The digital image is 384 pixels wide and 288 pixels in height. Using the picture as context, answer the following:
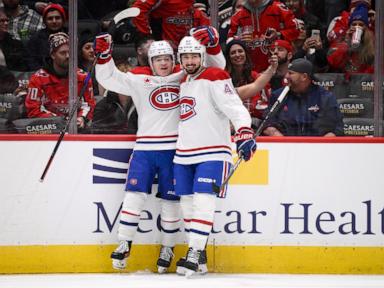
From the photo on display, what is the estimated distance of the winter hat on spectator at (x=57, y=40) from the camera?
18.2 feet

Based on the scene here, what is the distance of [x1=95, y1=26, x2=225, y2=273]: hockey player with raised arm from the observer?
541cm

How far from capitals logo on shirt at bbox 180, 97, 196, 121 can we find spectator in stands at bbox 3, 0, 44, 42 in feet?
2.76

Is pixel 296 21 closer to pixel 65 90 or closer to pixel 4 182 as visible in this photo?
pixel 65 90

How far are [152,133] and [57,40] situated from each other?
69 centimetres

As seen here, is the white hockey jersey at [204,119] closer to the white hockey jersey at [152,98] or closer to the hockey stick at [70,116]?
the white hockey jersey at [152,98]

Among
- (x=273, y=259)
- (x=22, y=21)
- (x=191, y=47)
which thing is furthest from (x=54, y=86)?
(x=273, y=259)

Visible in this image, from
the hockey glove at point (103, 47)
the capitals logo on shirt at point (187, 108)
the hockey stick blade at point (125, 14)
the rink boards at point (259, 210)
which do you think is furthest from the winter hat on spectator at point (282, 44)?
the hockey glove at point (103, 47)

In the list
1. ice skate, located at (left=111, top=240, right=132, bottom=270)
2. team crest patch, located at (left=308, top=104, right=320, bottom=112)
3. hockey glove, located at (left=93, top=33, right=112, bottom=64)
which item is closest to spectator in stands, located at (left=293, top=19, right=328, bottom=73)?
team crest patch, located at (left=308, top=104, right=320, bottom=112)

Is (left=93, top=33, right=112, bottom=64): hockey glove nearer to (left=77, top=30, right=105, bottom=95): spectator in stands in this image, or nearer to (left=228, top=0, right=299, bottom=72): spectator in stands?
(left=77, top=30, right=105, bottom=95): spectator in stands

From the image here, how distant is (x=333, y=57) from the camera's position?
5.65m

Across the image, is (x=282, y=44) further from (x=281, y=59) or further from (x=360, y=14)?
(x=360, y=14)

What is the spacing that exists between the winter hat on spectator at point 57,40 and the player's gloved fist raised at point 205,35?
0.68 m

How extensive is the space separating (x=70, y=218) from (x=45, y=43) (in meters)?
0.90

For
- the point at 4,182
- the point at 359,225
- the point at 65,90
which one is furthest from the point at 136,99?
the point at 359,225
